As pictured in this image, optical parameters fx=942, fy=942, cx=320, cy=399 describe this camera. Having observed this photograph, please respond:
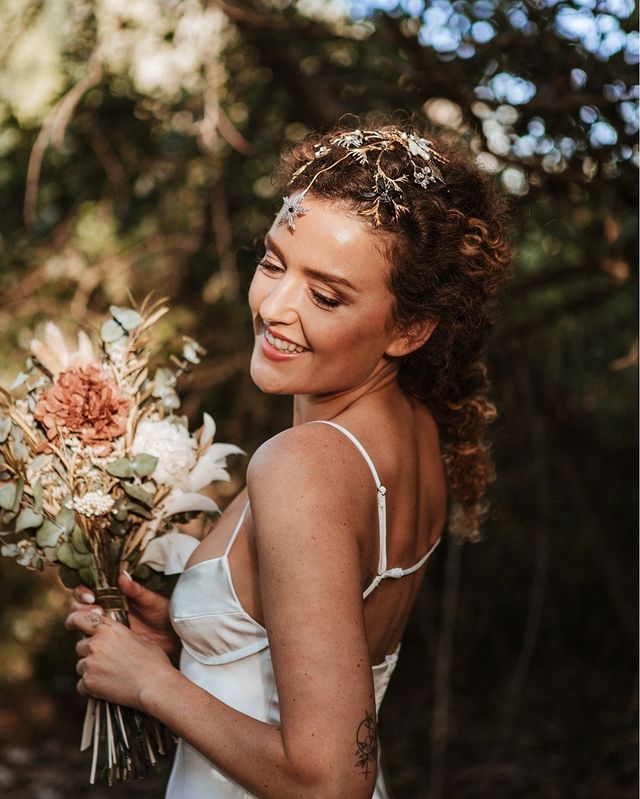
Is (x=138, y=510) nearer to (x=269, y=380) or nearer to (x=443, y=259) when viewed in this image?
(x=269, y=380)

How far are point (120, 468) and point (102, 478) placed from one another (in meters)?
0.05

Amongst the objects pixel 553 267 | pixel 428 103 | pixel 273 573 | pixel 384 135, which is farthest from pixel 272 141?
pixel 273 573

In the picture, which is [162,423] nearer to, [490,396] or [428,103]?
[428,103]

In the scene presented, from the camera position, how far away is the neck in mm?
1939

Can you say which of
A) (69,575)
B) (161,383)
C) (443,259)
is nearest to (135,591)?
(69,575)

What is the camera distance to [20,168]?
14.1ft

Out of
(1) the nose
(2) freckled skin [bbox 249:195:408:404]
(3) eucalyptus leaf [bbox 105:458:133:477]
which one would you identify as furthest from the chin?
(3) eucalyptus leaf [bbox 105:458:133:477]

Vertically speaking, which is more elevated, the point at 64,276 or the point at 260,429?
the point at 64,276

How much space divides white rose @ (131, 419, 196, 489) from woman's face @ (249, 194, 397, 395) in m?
0.30

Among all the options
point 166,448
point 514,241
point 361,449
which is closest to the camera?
point 361,449

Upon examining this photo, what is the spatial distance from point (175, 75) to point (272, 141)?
52 centimetres

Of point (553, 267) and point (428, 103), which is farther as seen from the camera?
point (553, 267)

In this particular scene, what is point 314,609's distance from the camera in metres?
1.50

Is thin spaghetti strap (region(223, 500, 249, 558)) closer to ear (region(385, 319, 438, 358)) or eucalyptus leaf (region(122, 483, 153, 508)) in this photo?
eucalyptus leaf (region(122, 483, 153, 508))
